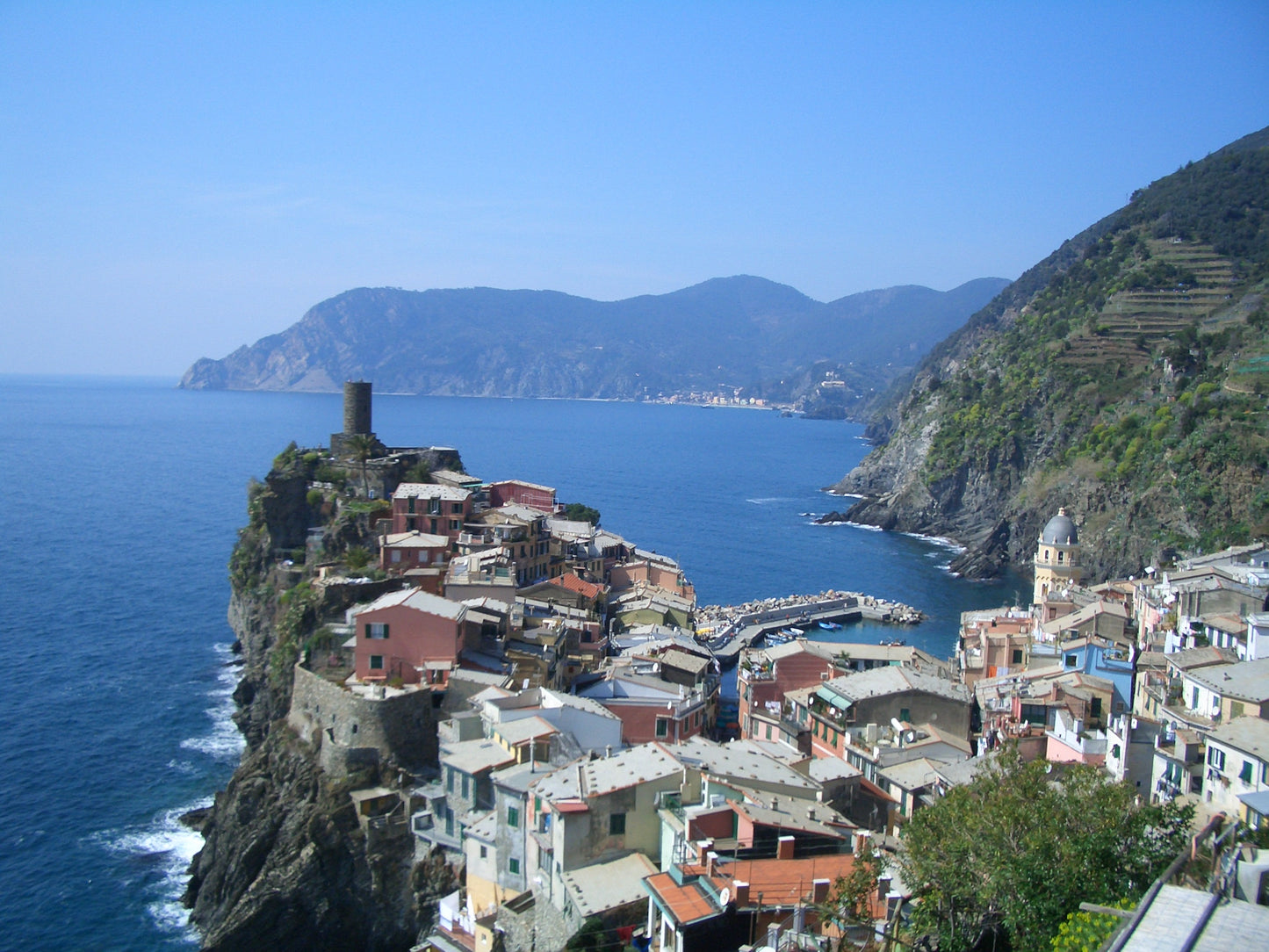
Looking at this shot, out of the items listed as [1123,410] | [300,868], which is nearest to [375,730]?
[300,868]

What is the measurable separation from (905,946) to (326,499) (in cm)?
3552

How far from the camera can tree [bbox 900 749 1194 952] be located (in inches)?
475

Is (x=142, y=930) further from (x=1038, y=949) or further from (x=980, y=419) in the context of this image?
(x=980, y=419)

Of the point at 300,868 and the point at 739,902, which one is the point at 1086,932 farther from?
the point at 300,868

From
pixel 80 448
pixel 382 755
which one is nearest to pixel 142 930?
pixel 382 755

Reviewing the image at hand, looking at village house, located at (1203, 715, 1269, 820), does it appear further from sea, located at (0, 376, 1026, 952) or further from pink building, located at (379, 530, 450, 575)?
pink building, located at (379, 530, 450, 575)

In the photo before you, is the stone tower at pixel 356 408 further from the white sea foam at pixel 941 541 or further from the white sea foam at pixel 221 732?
the white sea foam at pixel 941 541

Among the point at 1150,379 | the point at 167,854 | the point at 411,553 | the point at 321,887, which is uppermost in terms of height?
the point at 1150,379

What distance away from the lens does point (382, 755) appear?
87.2 feet

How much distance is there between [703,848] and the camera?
1750cm

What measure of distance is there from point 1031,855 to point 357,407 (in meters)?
43.8

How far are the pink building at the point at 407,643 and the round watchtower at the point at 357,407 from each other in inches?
939

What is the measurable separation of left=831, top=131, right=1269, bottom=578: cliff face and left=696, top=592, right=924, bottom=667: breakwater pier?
15412 mm

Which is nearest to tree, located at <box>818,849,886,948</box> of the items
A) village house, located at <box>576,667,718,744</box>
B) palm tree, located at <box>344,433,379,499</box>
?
village house, located at <box>576,667,718,744</box>
